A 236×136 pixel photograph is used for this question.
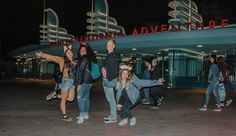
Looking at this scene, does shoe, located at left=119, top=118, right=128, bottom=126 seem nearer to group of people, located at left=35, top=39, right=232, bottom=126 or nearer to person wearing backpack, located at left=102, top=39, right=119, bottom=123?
group of people, located at left=35, top=39, right=232, bottom=126

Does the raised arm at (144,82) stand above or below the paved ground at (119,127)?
above

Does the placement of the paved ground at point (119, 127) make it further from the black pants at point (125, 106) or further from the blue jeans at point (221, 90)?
the blue jeans at point (221, 90)

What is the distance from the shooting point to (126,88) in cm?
977

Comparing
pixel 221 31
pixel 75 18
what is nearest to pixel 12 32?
pixel 75 18

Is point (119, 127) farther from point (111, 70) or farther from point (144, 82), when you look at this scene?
point (111, 70)

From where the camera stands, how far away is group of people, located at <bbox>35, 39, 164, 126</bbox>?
32.1ft

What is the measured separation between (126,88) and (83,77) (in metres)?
1.04

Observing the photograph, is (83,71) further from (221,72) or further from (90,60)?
(221,72)

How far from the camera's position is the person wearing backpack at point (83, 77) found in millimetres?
10156

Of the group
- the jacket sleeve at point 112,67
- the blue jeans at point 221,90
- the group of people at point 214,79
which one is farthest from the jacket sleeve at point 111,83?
the blue jeans at point 221,90

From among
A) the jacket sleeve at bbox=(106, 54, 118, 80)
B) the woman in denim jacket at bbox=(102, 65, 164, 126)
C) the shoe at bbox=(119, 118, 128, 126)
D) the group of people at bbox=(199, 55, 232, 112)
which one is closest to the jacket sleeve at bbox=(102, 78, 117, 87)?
the woman in denim jacket at bbox=(102, 65, 164, 126)

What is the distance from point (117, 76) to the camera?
993 centimetres

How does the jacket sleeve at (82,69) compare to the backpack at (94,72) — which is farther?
the backpack at (94,72)

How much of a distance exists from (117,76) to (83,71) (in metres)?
0.80
